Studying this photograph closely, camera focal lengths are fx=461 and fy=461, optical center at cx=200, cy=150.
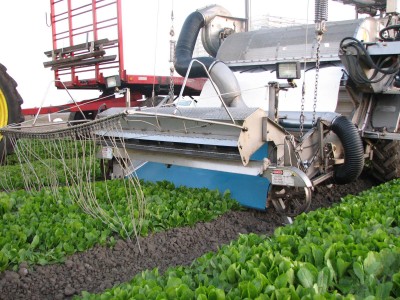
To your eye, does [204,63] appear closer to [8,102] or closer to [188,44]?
[188,44]

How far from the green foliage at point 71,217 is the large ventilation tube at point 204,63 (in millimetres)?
1290

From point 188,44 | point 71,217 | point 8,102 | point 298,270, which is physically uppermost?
point 188,44

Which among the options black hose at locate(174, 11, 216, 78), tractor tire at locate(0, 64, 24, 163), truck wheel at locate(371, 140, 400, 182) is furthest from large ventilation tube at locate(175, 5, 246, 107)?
tractor tire at locate(0, 64, 24, 163)

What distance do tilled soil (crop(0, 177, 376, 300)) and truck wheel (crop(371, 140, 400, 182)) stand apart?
2069 millimetres

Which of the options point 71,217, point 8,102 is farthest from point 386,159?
point 8,102

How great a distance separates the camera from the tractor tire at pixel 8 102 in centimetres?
715

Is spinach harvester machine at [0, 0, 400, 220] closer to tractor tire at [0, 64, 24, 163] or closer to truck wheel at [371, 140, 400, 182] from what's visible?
truck wheel at [371, 140, 400, 182]

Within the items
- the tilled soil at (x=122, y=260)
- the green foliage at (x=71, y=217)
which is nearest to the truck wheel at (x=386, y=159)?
the tilled soil at (x=122, y=260)

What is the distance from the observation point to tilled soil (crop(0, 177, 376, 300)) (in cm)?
314

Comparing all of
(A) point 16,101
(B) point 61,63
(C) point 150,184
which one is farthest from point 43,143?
(B) point 61,63

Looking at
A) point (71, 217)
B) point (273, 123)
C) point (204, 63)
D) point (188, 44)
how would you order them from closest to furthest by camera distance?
1. point (71, 217)
2. point (273, 123)
3. point (204, 63)
4. point (188, 44)

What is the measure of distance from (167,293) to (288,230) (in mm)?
1357

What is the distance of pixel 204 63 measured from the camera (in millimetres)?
5691

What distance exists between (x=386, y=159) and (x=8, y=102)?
5629 mm
